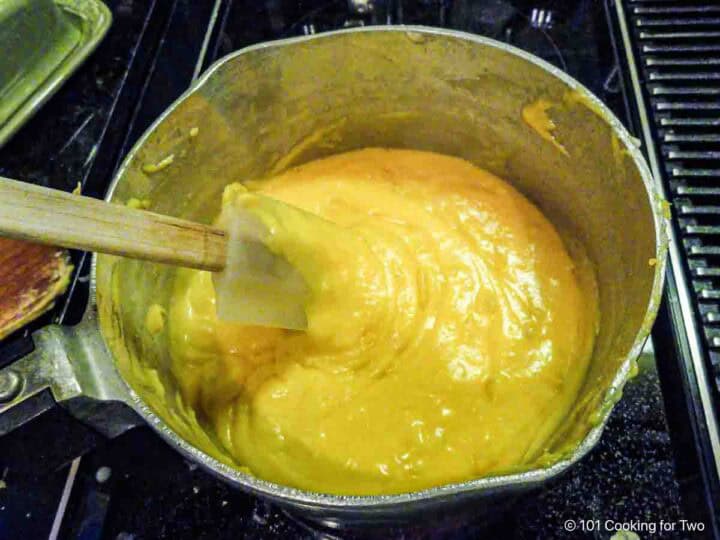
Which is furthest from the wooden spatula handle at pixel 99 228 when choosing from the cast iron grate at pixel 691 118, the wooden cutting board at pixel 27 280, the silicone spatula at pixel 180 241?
the cast iron grate at pixel 691 118

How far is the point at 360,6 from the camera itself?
1.45 meters

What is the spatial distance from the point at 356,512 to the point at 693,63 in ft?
3.74

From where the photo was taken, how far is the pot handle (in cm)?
73

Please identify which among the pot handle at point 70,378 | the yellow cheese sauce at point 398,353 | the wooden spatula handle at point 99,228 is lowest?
the yellow cheese sauce at point 398,353

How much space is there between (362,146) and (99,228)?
2.51 feet

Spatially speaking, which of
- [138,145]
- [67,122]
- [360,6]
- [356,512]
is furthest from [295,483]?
[360,6]

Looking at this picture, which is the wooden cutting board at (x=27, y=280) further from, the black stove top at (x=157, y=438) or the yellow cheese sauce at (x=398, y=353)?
the yellow cheese sauce at (x=398, y=353)

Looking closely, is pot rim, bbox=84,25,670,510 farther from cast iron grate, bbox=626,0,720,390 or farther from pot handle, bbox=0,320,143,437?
cast iron grate, bbox=626,0,720,390

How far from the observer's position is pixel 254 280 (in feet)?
3.05

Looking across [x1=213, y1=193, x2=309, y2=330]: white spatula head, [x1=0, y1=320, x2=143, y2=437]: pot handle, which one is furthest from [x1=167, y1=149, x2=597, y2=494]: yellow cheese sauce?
[x1=0, y1=320, x2=143, y2=437]: pot handle

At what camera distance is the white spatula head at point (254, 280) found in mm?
905

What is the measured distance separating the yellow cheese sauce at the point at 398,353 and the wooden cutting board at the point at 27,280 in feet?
0.69

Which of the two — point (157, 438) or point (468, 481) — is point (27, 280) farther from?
point (468, 481)

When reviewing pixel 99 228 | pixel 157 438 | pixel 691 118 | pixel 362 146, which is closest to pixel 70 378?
pixel 99 228
